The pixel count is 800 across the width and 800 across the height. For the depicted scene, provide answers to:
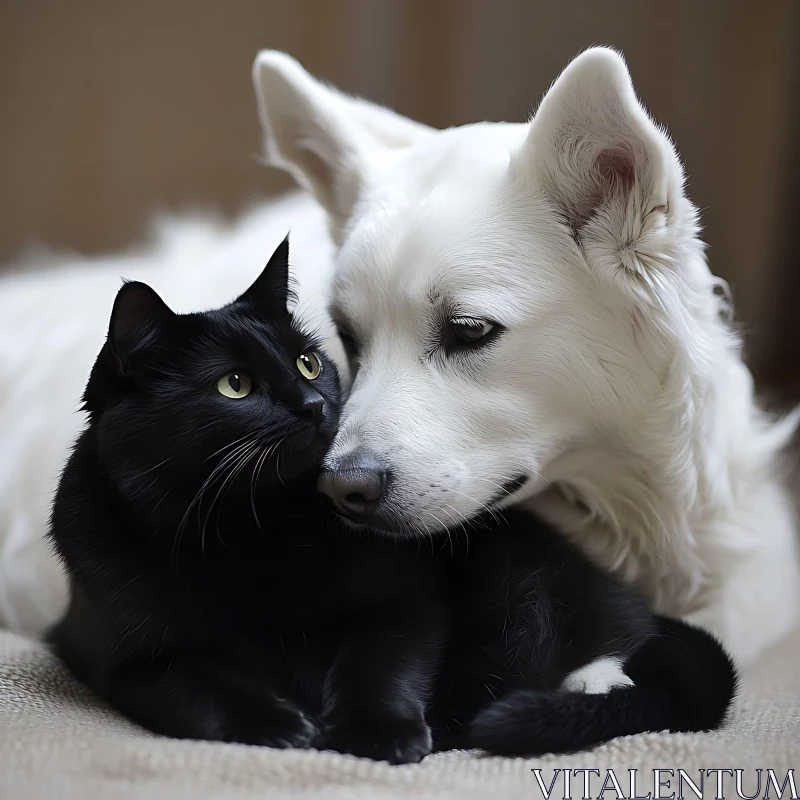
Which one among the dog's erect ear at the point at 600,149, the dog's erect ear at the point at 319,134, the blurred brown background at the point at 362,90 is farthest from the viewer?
the blurred brown background at the point at 362,90

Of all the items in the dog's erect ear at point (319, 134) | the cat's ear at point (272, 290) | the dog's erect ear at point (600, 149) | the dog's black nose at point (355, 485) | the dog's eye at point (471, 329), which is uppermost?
the dog's erect ear at point (600, 149)

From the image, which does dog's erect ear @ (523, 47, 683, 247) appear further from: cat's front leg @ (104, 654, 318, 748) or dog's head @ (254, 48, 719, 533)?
cat's front leg @ (104, 654, 318, 748)

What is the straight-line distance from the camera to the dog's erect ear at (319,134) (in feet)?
4.28

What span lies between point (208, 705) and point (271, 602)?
11 cm

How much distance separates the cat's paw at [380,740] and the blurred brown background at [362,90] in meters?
1.50

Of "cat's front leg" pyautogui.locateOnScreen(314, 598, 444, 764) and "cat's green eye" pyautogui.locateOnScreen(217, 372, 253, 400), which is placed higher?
"cat's green eye" pyautogui.locateOnScreen(217, 372, 253, 400)

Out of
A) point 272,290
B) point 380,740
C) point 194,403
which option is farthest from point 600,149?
point 380,740

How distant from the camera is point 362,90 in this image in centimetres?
224

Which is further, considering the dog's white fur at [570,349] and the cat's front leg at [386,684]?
the dog's white fur at [570,349]

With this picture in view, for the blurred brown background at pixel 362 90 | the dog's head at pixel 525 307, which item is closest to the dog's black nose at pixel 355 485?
the dog's head at pixel 525 307

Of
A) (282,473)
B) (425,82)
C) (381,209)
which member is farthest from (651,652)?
(425,82)

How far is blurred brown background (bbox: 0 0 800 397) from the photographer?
194 cm

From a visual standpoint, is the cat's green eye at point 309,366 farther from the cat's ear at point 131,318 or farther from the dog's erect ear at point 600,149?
the dog's erect ear at point 600,149

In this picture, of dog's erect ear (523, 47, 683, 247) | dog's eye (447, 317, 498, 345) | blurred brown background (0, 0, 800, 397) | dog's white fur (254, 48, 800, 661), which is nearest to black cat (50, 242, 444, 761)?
dog's white fur (254, 48, 800, 661)
